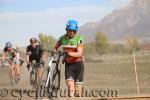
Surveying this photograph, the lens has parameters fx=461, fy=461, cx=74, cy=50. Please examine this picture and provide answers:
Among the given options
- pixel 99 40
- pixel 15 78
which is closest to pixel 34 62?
pixel 15 78

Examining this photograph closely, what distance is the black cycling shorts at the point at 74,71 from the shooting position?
949 centimetres

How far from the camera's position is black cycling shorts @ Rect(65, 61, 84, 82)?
9.49 m

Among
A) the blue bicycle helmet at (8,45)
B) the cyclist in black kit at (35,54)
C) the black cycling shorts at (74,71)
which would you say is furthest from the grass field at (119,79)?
the black cycling shorts at (74,71)

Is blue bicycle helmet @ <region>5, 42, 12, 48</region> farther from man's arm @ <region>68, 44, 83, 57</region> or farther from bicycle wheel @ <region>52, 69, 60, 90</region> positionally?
man's arm @ <region>68, 44, 83, 57</region>

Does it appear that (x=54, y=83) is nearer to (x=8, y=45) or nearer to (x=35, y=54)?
(x=35, y=54)

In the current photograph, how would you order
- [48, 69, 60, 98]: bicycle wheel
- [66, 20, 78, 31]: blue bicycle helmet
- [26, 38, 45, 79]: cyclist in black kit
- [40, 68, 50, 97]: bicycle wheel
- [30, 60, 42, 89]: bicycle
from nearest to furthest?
[66, 20, 78, 31]: blue bicycle helmet
[48, 69, 60, 98]: bicycle wheel
[40, 68, 50, 97]: bicycle wheel
[26, 38, 45, 79]: cyclist in black kit
[30, 60, 42, 89]: bicycle

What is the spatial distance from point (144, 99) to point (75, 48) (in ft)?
5.61

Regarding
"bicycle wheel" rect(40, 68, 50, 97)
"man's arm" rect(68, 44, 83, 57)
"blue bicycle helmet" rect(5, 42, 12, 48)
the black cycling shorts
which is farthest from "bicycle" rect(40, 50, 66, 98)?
"blue bicycle helmet" rect(5, 42, 12, 48)

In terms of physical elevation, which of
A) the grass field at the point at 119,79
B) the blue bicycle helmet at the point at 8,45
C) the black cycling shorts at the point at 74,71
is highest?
the blue bicycle helmet at the point at 8,45

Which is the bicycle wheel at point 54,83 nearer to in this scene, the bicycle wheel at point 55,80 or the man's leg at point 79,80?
the bicycle wheel at point 55,80

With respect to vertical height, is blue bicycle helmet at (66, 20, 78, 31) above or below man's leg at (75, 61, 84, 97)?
above

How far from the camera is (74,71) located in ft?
31.3

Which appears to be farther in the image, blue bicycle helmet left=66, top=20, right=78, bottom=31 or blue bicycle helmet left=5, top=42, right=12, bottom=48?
blue bicycle helmet left=5, top=42, right=12, bottom=48

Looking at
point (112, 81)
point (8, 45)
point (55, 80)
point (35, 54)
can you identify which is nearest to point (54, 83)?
point (55, 80)
